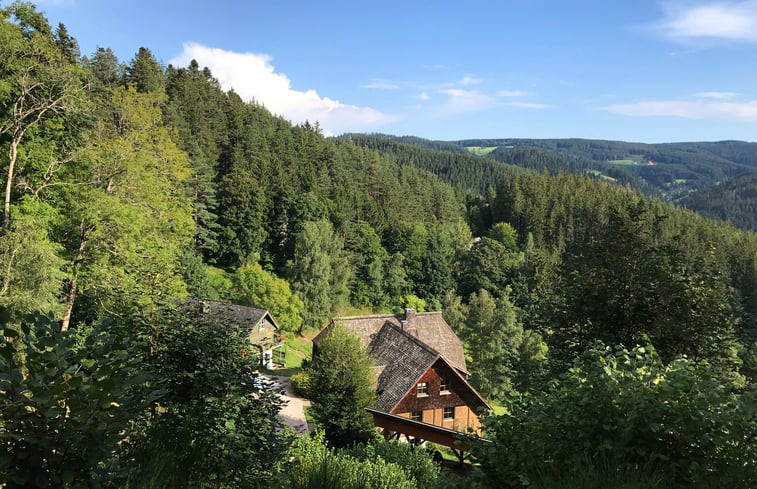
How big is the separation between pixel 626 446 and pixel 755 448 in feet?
3.70

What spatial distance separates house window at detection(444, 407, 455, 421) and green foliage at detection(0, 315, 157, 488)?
87.9 ft

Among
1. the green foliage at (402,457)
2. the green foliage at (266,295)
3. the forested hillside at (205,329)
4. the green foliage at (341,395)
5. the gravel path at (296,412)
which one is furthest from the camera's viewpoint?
the green foliage at (266,295)

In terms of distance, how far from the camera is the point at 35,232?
16.2 meters

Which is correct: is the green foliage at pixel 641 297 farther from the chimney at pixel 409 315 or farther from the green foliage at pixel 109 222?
the chimney at pixel 409 315

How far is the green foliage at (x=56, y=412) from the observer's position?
3201 mm

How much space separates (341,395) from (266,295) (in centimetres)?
2222

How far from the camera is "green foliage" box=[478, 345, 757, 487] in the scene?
15.4 feet

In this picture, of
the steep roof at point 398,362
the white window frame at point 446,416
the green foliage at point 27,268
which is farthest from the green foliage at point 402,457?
the white window frame at point 446,416

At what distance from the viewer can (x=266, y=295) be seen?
4191 centimetres

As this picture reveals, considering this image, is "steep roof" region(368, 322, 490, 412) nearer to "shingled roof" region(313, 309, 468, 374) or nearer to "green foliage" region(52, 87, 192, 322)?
"shingled roof" region(313, 309, 468, 374)

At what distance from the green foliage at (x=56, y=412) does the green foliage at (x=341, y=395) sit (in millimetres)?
18477

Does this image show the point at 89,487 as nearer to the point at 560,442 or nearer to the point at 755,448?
the point at 560,442

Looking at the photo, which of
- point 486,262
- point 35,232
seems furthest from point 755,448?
point 486,262

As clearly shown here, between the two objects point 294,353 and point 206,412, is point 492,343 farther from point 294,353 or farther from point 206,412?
point 206,412
